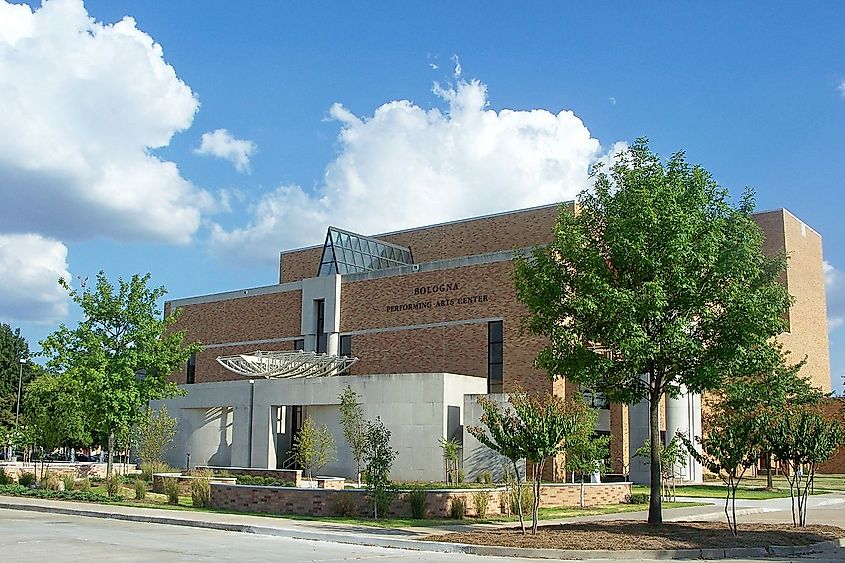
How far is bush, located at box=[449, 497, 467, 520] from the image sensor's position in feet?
83.4

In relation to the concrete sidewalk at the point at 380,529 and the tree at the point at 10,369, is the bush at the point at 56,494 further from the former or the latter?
the tree at the point at 10,369

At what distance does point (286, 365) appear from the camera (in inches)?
2048

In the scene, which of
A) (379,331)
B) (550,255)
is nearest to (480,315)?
(379,331)

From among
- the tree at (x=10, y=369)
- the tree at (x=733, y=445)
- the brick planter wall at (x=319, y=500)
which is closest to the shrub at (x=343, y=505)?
the brick planter wall at (x=319, y=500)

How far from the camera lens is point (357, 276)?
56406mm

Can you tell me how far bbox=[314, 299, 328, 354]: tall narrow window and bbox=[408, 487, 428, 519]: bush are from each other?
31.4 meters

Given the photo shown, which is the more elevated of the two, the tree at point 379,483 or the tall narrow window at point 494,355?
the tall narrow window at point 494,355

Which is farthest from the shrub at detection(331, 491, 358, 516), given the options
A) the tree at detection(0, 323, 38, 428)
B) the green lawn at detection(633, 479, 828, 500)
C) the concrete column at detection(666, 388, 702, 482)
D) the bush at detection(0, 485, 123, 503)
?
the tree at detection(0, 323, 38, 428)

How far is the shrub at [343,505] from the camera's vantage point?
1022 inches

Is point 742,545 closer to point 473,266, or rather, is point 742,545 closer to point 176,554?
point 176,554

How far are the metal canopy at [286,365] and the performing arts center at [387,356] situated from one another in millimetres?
83

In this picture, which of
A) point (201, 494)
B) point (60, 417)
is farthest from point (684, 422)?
point (60, 417)

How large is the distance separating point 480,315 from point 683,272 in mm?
28626

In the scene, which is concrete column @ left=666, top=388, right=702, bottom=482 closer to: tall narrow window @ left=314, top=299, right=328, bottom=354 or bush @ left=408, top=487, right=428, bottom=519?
tall narrow window @ left=314, top=299, right=328, bottom=354
